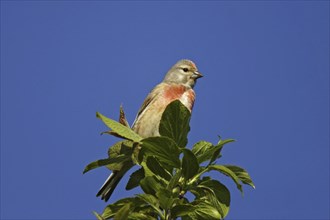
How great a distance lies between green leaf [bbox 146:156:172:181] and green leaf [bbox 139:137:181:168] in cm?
6

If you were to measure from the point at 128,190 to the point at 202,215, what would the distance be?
2.72 feet

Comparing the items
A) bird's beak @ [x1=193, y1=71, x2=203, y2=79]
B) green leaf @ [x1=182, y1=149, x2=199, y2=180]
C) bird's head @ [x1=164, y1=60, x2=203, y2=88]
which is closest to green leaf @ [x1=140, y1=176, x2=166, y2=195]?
green leaf @ [x1=182, y1=149, x2=199, y2=180]

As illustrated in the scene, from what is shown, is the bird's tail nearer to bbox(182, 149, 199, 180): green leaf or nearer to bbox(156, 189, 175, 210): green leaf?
bbox(182, 149, 199, 180): green leaf

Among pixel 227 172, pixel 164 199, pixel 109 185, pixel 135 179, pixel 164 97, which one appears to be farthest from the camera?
pixel 164 97

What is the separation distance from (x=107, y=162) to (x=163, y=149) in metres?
0.40

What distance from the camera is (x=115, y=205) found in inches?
110

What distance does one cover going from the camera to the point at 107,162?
3.08 m

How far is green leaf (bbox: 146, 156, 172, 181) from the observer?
118 inches

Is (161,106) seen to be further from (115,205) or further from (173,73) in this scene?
(115,205)

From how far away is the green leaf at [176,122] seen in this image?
9.63 ft

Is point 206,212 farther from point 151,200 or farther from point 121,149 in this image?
point 121,149

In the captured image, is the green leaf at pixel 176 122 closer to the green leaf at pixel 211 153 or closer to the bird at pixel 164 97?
the green leaf at pixel 211 153

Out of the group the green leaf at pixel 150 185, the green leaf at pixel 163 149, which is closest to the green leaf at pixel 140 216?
the green leaf at pixel 150 185

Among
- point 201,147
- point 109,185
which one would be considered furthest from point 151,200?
point 109,185
